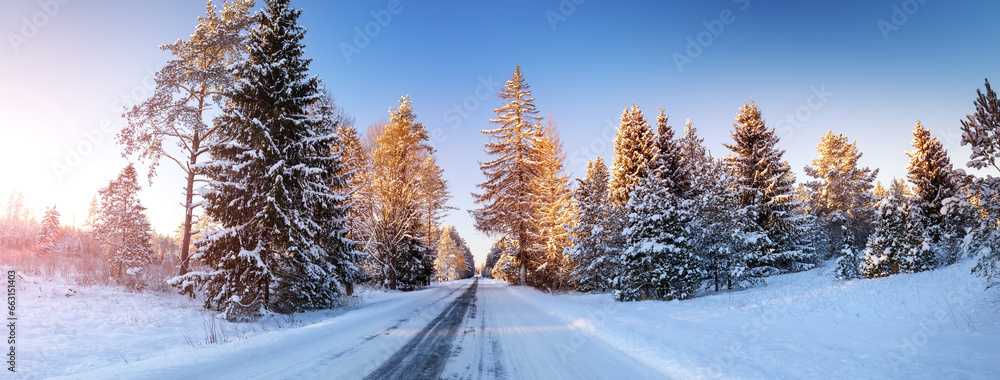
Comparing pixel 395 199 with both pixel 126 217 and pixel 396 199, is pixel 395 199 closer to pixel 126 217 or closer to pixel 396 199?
pixel 396 199

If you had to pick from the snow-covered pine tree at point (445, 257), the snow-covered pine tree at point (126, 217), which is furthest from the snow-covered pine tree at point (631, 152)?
the snow-covered pine tree at point (445, 257)

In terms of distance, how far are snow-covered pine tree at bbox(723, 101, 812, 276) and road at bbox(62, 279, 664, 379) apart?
18.7 meters

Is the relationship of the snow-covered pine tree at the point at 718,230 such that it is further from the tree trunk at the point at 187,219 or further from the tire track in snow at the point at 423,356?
the tree trunk at the point at 187,219

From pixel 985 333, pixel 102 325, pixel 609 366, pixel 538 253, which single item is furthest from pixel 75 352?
pixel 538 253

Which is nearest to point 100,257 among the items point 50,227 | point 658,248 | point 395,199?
point 395,199

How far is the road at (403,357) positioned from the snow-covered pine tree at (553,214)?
1287 cm

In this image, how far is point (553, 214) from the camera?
80.0ft

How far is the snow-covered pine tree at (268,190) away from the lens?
10.8m

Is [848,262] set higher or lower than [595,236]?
lower

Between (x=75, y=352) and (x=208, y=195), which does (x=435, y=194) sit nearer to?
(x=208, y=195)

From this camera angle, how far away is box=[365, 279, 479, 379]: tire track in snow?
5109 mm

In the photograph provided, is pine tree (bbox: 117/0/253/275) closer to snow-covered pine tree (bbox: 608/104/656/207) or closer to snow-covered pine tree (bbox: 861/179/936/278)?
snow-covered pine tree (bbox: 608/104/656/207)

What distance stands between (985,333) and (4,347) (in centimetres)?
1612

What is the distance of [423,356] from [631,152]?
1661cm
